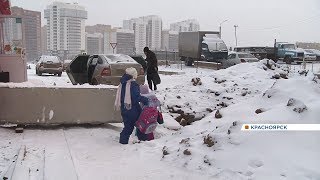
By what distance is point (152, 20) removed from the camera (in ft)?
280

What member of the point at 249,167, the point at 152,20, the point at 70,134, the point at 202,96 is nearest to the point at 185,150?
the point at 249,167

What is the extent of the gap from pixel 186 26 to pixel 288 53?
68847 mm

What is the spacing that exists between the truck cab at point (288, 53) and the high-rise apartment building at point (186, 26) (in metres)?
62.9

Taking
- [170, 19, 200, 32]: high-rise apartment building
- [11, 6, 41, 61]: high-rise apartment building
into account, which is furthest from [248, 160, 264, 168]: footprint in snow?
[170, 19, 200, 32]: high-rise apartment building

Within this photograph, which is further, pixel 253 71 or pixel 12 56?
pixel 253 71

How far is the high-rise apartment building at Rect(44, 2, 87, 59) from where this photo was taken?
200 ft

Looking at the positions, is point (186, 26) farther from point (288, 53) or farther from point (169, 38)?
point (288, 53)

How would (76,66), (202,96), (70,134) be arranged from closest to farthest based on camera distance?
A: (70,134) → (202,96) → (76,66)

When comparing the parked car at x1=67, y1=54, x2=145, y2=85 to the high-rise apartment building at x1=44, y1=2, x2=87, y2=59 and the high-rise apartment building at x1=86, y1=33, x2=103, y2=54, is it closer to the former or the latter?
the high-rise apartment building at x1=44, y1=2, x2=87, y2=59

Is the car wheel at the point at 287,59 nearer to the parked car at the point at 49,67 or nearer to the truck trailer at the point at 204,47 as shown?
the truck trailer at the point at 204,47

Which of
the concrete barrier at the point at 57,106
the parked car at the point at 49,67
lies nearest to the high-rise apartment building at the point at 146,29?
the parked car at the point at 49,67

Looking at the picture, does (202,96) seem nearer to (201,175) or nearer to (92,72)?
(92,72)

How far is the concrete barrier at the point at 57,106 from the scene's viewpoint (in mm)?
8055

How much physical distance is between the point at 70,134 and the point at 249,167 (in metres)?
4.07
